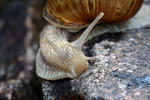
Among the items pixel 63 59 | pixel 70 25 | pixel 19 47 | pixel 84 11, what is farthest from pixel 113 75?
pixel 19 47

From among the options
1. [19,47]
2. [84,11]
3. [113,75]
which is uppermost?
[84,11]

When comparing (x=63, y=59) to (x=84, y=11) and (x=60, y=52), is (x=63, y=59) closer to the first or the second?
(x=60, y=52)

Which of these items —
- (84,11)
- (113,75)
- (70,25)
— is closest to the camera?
(113,75)

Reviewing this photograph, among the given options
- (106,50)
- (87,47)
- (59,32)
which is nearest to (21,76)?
(59,32)

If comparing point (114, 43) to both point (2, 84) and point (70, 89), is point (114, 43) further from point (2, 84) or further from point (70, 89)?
point (2, 84)

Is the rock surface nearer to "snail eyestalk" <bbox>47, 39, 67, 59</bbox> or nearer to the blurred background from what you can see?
"snail eyestalk" <bbox>47, 39, 67, 59</bbox>

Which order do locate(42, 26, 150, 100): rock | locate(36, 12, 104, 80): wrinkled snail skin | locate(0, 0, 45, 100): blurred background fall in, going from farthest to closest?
locate(0, 0, 45, 100): blurred background → locate(36, 12, 104, 80): wrinkled snail skin → locate(42, 26, 150, 100): rock

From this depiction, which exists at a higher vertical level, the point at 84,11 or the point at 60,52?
the point at 84,11

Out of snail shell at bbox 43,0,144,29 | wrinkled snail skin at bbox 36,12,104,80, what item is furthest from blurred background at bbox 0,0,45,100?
wrinkled snail skin at bbox 36,12,104,80
